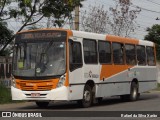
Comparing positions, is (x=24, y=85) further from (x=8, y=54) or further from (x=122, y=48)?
(x=8, y=54)

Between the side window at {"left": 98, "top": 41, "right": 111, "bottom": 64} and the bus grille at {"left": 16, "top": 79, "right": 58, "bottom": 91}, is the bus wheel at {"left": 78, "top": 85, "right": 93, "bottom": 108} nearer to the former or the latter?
the side window at {"left": 98, "top": 41, "right": 111, "bottom": 64}

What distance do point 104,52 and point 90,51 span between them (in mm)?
1277

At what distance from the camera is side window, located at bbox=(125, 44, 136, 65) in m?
24.0

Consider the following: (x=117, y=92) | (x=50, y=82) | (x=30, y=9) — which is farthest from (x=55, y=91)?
(x=30, y=9)

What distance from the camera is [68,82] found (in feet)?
61.4

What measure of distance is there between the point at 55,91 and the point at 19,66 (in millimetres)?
1847

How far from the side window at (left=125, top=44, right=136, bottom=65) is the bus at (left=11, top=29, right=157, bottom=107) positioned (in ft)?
5.63

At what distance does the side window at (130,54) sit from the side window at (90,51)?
3.35 meters

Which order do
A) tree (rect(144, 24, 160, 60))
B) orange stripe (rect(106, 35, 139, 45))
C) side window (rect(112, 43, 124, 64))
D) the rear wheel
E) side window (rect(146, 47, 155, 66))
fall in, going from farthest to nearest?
tree (rect(144, 24, 160, 60)) < side window (rect(146, 47, 155, 66)) < the rear wheel < side window (rect(112, 43, 124, 64)) < orange stripe (rect(106, 35, 139, 45))

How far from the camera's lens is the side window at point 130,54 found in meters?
24.0

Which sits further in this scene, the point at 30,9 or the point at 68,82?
the point at 30,9

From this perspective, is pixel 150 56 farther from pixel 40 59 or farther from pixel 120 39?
pixel 40 59

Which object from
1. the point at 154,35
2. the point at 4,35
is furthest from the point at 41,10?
the point at 154,35

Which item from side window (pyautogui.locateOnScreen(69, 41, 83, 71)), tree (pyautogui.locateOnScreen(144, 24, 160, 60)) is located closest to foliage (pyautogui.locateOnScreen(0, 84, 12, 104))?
side window (pyautogui.locateOnScreen(69, 41, 83, 71))
